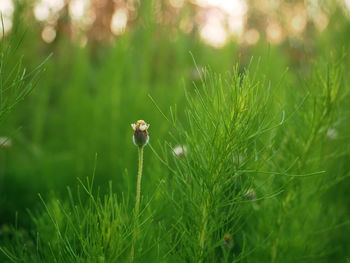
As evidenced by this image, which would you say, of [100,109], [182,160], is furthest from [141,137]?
[100,109]

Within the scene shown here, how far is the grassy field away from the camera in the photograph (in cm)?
36

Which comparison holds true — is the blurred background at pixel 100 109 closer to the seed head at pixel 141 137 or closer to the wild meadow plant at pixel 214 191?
the wild meadow plant at pixel 214 191

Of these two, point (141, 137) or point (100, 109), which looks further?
point (100, 109)

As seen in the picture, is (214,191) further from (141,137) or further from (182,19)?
(182,19)

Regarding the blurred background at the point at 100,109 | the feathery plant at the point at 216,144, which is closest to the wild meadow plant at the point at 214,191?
the feathery plant at the point at 216,144

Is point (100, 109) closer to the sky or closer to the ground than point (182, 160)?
closer to the ground

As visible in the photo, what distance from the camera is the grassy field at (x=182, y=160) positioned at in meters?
0.36

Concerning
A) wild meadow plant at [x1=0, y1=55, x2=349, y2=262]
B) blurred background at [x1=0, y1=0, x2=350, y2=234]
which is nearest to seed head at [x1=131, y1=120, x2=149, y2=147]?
wild meadow plant at [x1=0, y1=55, x2=349, y2=262]

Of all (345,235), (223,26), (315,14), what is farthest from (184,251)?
(223,26)

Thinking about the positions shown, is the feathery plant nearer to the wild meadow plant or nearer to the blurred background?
the wild meadow plant

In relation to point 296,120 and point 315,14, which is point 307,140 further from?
point 315,14

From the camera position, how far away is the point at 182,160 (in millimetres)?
397

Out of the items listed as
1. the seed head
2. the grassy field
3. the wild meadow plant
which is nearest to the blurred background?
the grassy field

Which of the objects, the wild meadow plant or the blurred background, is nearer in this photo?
the wild meadow plant
